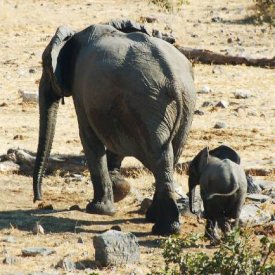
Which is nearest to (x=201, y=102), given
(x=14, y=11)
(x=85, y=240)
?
(x=85, y=240)

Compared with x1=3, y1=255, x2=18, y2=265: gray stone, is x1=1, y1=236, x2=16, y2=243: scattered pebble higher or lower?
lower

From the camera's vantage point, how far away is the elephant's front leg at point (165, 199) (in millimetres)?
8906

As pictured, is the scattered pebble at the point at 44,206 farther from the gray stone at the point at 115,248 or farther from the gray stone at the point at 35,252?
the gray stone at the point at 115,248

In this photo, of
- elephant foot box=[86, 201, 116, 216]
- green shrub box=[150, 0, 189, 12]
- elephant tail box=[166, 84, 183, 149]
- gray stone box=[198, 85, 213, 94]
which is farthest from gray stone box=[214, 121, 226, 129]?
green shrub box=[150, 0, 189, 12]

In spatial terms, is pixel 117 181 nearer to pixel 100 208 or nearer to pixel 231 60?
pixel 100 208

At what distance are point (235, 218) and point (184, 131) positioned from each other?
1.10m

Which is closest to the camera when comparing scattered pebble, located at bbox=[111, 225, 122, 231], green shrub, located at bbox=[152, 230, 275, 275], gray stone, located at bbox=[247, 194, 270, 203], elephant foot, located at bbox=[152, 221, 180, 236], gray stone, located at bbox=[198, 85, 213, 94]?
green shrub, located at bbox=[152, 230, 275, 275]

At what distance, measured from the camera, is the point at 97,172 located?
976 cm

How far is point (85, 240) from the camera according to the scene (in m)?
8.70

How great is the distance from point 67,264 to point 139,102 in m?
1.80

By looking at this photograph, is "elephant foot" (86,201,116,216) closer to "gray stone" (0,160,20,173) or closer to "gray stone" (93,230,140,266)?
"gray stone" (93,230,140,266)

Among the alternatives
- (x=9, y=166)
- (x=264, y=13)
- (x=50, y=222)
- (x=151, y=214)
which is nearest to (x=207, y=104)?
(x=9, y=166)

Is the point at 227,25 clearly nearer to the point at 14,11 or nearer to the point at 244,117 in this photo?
the point at 14,11

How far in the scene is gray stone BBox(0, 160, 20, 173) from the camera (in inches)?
465
